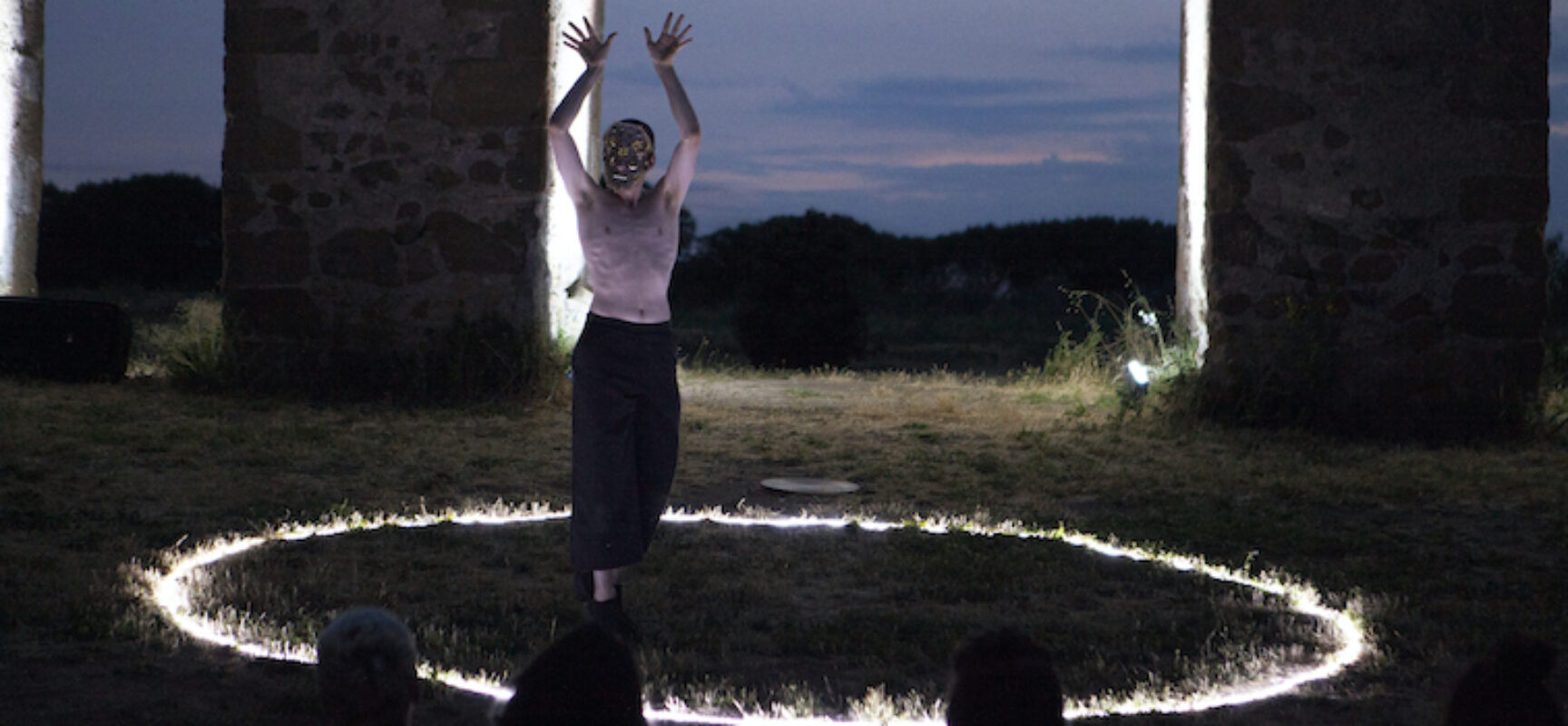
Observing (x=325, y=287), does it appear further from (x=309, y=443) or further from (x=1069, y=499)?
(x=1069, y=499)

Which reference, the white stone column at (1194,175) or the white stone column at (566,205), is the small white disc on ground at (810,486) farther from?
the white stone column at (1194,175)

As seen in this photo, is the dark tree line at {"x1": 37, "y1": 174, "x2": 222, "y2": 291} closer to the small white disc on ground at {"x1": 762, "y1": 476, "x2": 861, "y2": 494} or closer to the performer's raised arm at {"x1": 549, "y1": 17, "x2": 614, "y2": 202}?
the small white disc on ground at {"x1": 762, "y1": 476, "x2": 861, "y2": 494}

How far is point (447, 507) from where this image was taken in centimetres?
491

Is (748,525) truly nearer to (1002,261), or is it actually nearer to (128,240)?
(128,240)

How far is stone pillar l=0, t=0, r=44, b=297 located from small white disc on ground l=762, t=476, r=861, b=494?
21.4 ft

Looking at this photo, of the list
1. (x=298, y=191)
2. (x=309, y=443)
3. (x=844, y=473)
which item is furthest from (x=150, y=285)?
(x=844, y=473)

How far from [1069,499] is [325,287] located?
4.51 meters

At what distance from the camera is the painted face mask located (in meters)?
3.42

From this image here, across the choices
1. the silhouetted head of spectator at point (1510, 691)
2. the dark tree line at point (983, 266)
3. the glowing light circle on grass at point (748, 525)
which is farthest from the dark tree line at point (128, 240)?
the silhouetted head of spectator at point (1510, 691)

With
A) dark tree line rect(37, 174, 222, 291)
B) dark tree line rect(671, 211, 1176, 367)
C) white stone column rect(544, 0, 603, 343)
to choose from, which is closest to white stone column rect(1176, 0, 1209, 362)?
white stone column rect(544, 0, 603, 343)

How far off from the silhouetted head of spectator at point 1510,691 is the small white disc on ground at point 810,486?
13.2 feet

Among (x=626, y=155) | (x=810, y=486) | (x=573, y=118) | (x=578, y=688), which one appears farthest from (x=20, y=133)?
(x=578, y=688)

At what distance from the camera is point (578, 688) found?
159 cm

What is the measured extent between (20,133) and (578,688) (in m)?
9.46
